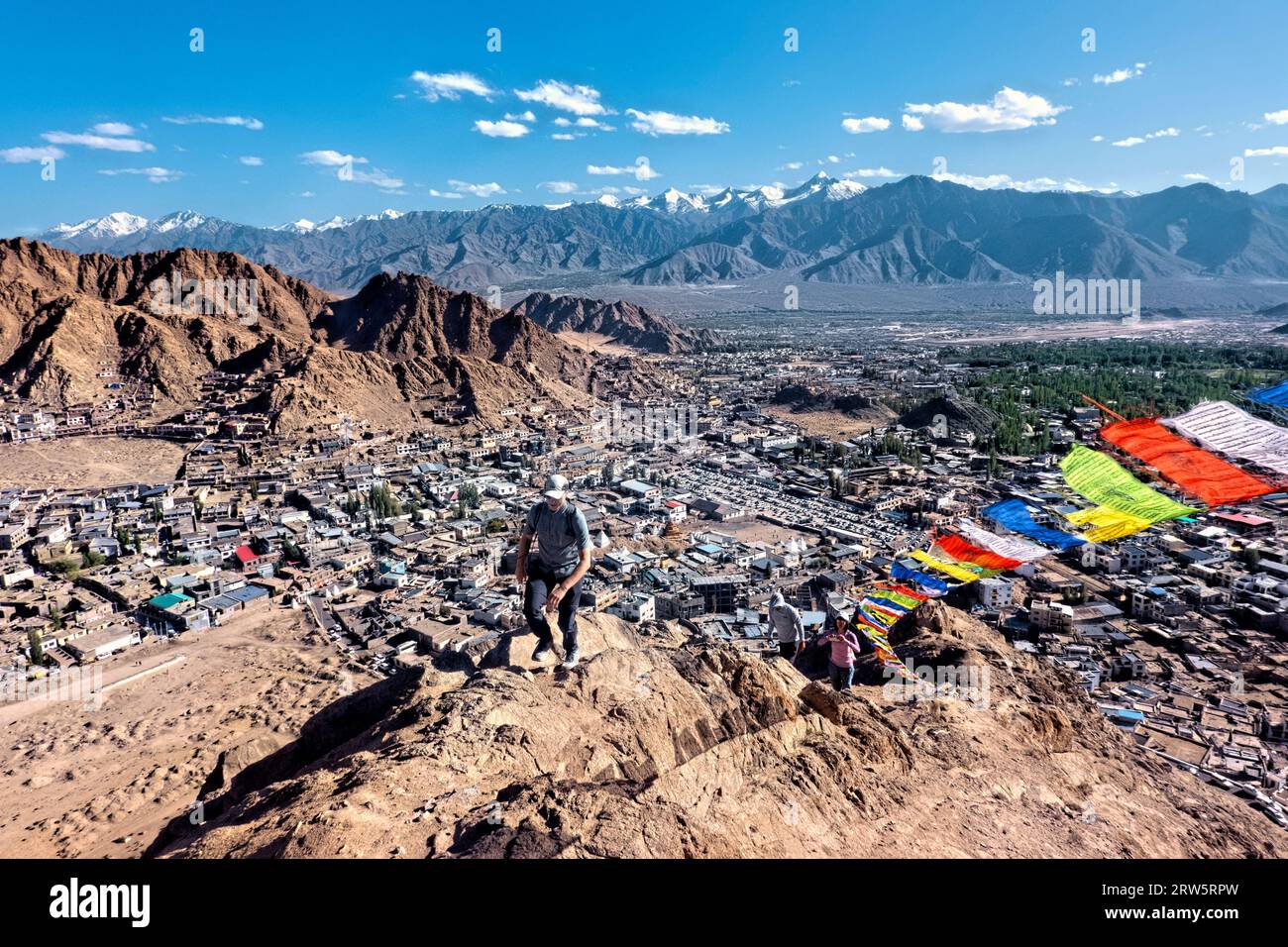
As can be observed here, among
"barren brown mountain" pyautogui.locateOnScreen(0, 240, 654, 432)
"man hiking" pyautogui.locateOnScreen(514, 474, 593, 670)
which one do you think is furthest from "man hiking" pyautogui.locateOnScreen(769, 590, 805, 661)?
"barren brown mountain" pyautogui.locateOnScreen(0, 240, 654, 432)

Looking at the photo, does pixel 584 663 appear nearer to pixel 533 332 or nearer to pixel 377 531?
pixel 377 531

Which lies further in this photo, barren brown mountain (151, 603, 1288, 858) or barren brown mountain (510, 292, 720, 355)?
barren brown mountain (510, 292, 720, 355)

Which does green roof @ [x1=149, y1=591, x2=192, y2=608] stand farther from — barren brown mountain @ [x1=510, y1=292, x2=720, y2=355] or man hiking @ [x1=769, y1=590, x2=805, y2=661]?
barren brown mountain @ [x1=510, y1=292, x2=720, y2=355]

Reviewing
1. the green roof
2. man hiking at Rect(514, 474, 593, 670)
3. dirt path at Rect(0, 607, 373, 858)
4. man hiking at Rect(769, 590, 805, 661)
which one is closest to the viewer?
man hiking at Rect(514, 474, 593, 670)

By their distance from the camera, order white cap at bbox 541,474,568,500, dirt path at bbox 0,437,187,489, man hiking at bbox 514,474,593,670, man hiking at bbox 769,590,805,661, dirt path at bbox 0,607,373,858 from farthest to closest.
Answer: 1. dirt path at bbox 0,437,187,489
2. dirt path at bbox 0,607,373,858
3. man hiking at bbox 769,590,805,661
4. man hiking at bbox 514,474,593,670
5. white cap at bbox 541,474,568,500

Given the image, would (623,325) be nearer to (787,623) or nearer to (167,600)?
(167,600)

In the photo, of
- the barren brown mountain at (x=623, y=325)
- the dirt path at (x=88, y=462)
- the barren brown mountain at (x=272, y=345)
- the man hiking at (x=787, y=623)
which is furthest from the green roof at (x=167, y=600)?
the barren brown mountain at (x=623, y=325)

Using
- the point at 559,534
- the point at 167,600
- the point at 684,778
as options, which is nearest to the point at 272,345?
the point at 167,600

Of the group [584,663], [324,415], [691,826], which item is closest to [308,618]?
[584,663]
